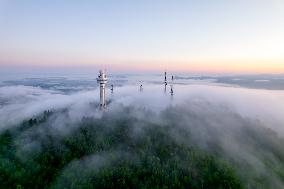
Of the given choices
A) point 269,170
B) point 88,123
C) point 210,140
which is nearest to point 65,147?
point 88,123

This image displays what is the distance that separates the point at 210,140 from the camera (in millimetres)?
131250

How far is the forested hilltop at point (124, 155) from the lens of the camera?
103062mm

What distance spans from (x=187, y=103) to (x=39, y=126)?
255 ft

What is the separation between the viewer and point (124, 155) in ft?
375

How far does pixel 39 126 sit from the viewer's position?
14625 cm

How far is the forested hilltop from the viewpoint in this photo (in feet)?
338

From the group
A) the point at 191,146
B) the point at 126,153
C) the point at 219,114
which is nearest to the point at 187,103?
the point at 219,114

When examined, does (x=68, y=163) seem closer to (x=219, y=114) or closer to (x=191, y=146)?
(x=191, y=146)

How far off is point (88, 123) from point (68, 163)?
92.0 feet

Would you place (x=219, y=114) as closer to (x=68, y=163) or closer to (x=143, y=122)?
(x=143, y=122)

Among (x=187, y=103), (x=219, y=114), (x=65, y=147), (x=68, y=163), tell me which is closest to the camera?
(x=68, y=163)

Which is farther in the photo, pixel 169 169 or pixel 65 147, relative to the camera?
pixel 65 147

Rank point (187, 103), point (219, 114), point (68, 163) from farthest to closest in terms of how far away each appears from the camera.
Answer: point (187, 103) → point (219, 114) → point (68, 163)

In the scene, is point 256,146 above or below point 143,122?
below
